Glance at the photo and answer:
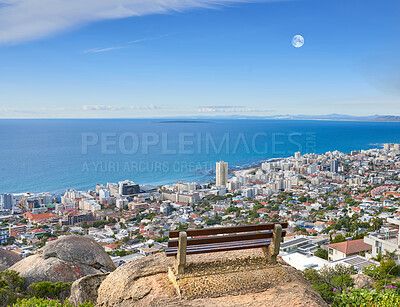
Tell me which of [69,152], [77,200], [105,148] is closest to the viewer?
[77,200]

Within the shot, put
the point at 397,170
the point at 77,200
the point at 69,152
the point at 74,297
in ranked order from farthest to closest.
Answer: the point at 69,152 < the point at 397,170 < the point at 77,200 < the point at 74,297

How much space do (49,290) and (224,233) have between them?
144 inches

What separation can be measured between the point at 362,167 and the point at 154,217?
34.5m

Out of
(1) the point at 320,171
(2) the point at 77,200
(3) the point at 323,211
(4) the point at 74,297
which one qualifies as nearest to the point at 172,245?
(4) the point at 74,297

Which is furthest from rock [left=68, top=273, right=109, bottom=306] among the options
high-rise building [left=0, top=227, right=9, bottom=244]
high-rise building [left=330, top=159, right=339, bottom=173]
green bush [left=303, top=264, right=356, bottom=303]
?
high-rise building [left=330, top=159, right=339, bottom=173]

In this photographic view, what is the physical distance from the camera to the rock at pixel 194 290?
283cm

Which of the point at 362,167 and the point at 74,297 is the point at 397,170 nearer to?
the point at 362,167

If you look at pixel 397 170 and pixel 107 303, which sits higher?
pixel 107 303

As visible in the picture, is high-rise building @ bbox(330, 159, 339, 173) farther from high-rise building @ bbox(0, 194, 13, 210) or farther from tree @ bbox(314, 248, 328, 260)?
high-rise building @ bbox(0, 194, 13, 210)

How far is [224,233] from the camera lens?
10.5 feet

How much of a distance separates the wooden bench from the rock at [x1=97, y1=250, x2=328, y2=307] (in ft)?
0.61

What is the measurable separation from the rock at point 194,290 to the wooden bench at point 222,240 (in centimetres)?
19

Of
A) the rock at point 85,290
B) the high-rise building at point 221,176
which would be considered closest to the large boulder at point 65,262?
the rock at point 85,290

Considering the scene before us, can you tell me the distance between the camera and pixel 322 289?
5809 millimetres
